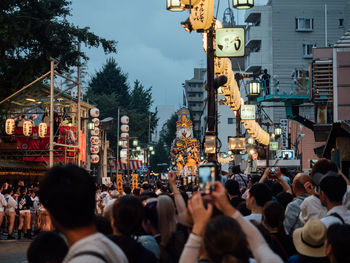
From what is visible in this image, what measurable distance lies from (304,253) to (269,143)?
44.2m

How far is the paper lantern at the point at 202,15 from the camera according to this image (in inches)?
648

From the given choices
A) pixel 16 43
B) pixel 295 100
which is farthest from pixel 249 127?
pixel 16 43

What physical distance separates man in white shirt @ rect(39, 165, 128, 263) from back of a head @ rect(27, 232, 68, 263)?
917mm

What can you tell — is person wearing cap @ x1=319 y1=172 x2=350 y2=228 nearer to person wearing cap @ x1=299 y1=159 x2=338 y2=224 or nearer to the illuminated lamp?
person wearing cap @ x1=299 y1=159 x2=338 y2=224

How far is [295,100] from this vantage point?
37188 millimetres

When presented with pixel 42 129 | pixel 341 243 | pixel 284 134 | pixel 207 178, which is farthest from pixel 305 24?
pixel 207 178

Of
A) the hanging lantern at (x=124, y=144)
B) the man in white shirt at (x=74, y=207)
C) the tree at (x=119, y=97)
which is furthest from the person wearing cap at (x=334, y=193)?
the tree at (x=119, y=97)

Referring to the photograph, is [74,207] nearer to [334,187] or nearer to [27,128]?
[334,187]

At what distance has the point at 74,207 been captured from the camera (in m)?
3.43

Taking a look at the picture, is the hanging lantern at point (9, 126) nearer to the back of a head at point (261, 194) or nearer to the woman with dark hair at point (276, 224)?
the back of a head at point (261, 194)

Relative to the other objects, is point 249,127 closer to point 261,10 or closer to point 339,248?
point 261,10

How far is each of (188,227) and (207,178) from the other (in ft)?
6.51

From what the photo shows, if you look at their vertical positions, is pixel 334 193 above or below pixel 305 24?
below

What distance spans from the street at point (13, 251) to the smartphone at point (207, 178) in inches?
518
